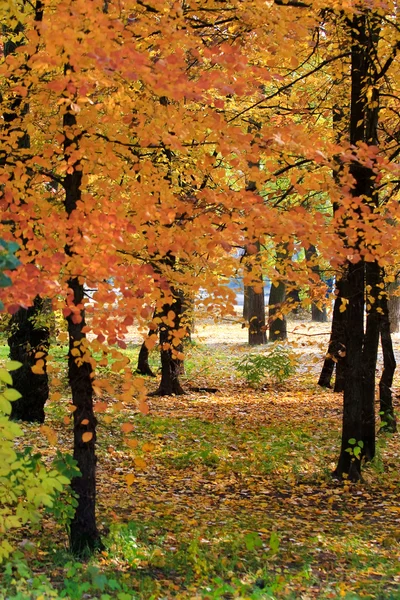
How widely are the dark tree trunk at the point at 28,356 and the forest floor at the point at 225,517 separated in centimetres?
35

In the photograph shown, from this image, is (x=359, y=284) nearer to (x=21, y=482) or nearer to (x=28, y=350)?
(x=28, y=350)

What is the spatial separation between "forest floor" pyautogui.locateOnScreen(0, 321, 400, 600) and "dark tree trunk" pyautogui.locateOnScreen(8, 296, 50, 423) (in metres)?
0.35

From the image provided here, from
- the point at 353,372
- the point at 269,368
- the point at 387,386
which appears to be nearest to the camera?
the point at 353,372

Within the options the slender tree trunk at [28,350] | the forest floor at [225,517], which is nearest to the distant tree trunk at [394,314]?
the forest floor at [225,517]

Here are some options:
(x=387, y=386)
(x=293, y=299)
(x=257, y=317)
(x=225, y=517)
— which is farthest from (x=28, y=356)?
(x=257, y=317)

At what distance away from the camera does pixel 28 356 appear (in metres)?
10.4

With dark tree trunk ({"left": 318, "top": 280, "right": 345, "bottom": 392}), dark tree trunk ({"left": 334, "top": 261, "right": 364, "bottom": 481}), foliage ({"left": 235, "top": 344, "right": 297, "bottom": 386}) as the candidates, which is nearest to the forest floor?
dark tree trunk ({"left": 334, "top": 261, "right": 364, "bottom": 481})

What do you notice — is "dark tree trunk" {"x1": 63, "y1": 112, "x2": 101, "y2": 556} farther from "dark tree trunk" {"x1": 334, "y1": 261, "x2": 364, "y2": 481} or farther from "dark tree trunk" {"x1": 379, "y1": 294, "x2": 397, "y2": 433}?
"dark tree trunk" {"x1": 379, "y1": 294, "x2": 397, "y2": 433}

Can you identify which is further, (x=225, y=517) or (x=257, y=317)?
(x=257, y=317)

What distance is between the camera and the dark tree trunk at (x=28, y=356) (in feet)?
34.0

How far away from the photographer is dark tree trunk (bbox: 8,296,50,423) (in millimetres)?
10359

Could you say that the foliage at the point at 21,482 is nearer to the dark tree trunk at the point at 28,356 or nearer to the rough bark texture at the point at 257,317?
the dark tree trunk at the point at 28,356

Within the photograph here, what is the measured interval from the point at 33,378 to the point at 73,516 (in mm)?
5114

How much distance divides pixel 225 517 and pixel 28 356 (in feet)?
13.7
